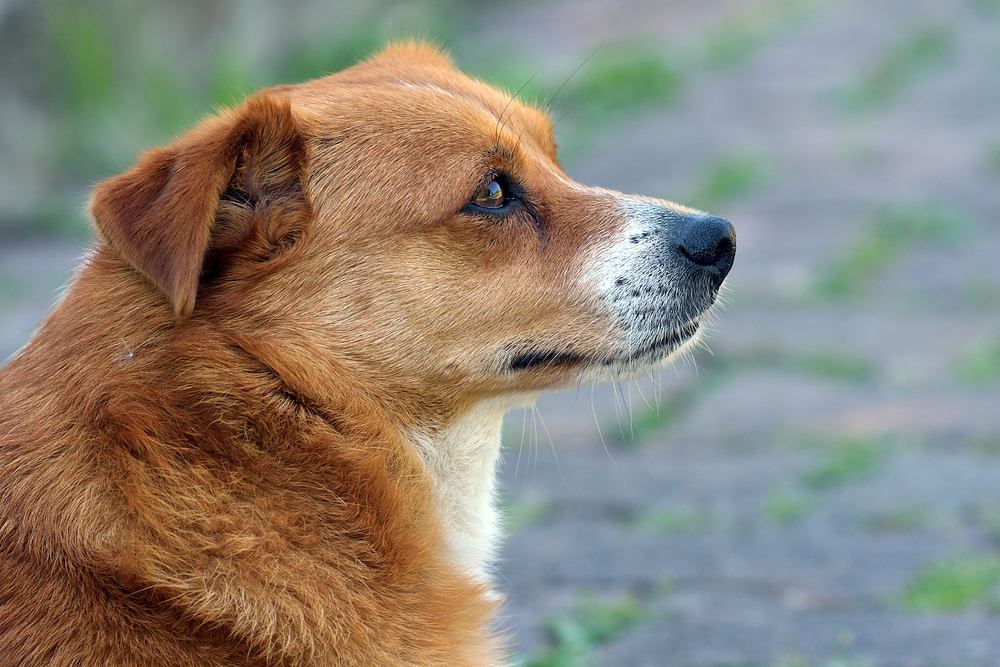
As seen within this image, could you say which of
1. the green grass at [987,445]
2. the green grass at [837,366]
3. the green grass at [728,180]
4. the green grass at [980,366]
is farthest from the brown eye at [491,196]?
the green grass at [728,180]

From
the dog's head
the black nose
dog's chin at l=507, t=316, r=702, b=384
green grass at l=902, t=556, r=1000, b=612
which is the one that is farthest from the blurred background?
the black nose

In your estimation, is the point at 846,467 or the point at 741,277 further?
the point at 741,277

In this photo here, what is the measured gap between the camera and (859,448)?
6027mm

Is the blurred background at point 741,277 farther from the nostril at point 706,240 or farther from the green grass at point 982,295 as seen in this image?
the nostril at point 706,240

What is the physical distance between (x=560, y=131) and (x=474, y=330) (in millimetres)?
9153

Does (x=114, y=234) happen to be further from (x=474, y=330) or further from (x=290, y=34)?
(x=290, y=34)

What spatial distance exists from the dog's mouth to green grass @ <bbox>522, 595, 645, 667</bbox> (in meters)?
1.22

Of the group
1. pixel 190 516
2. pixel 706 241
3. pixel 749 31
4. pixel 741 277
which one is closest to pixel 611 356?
pixel 706 241

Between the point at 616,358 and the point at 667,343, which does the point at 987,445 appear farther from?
the point at 616,358

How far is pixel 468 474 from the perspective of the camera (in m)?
3.47

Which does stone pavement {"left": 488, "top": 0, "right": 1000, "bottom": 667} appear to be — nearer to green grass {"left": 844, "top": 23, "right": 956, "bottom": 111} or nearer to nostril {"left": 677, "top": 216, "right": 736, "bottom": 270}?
green grass {"left": 844, "top": 23, "right": 956, "bottom": 111}

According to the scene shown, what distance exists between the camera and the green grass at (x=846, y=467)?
5777 mm

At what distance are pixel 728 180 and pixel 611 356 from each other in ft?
22.9

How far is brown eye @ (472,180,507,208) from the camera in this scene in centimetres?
344
